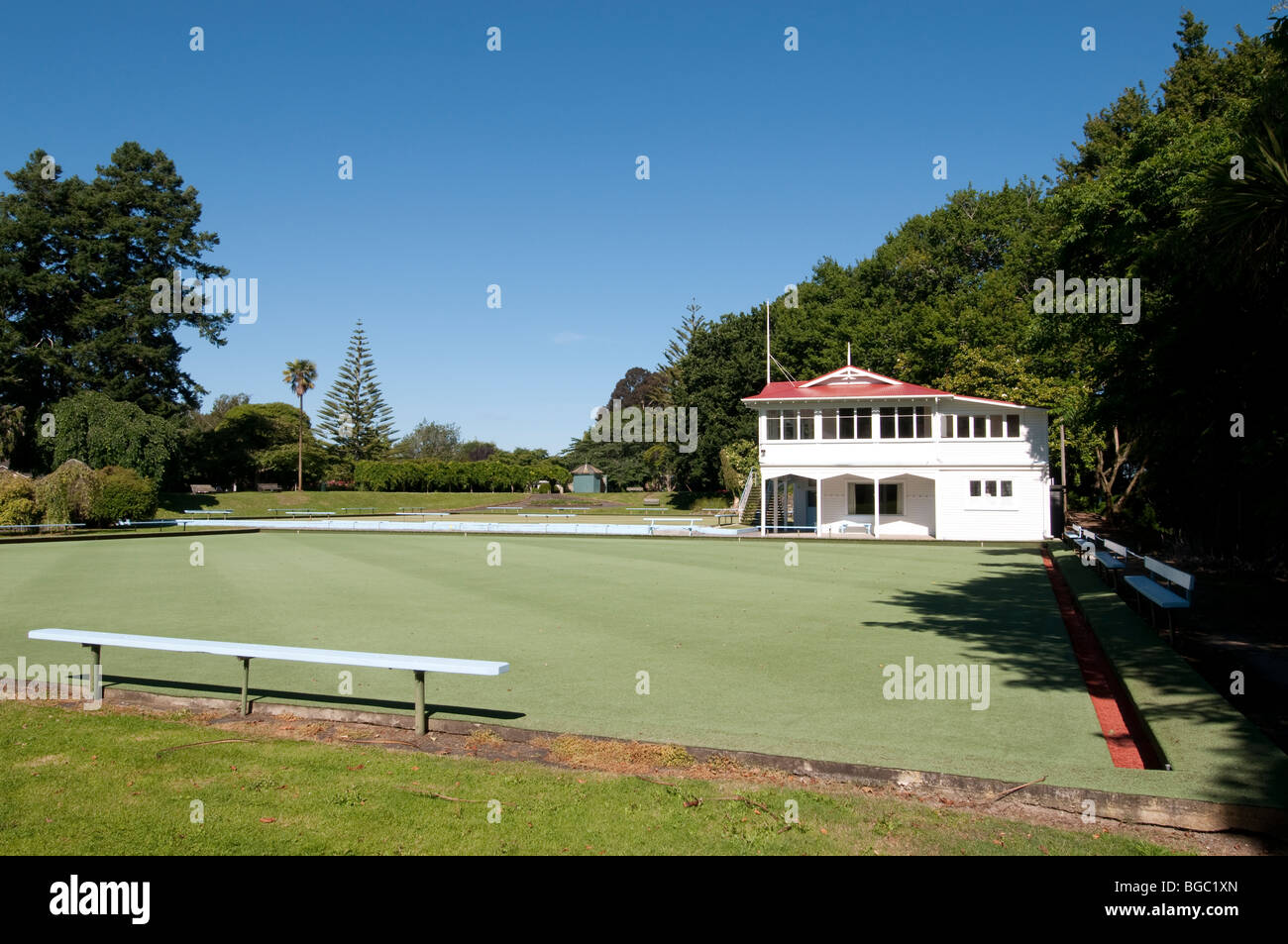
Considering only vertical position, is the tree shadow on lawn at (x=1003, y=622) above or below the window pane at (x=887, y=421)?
below

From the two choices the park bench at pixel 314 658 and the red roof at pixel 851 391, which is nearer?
the park bench at pixel 314 658

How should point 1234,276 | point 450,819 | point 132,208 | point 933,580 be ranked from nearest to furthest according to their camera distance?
point 450,819 < point 1234,276 < point 933,580 < point 132,208

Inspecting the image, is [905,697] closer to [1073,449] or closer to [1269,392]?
[1269,392]

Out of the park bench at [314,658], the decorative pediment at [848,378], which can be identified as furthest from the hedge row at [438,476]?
the park bench at [314,658]

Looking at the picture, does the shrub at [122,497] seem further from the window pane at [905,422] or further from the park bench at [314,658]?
the window pane at [905,422]

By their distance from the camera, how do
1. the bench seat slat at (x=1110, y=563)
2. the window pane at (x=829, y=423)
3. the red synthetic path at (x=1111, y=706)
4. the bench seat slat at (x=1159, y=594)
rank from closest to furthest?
the red synthetic path at (x=1111, y=706)
the bench seat slat at (x=1159, y=594)
the bench seat slat at (x=1110, y=563)
the window pane at (x=829, y=423)

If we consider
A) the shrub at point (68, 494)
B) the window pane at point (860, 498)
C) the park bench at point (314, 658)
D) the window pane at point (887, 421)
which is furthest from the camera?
the window pane at point (860, 498)

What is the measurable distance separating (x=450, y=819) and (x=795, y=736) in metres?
2.94

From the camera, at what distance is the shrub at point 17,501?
3469cm

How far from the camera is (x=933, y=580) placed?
18250 mm

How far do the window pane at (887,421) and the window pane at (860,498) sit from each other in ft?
9.33

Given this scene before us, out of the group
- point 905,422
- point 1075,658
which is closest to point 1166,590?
point 1075,658

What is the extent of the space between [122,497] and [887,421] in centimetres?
3519
